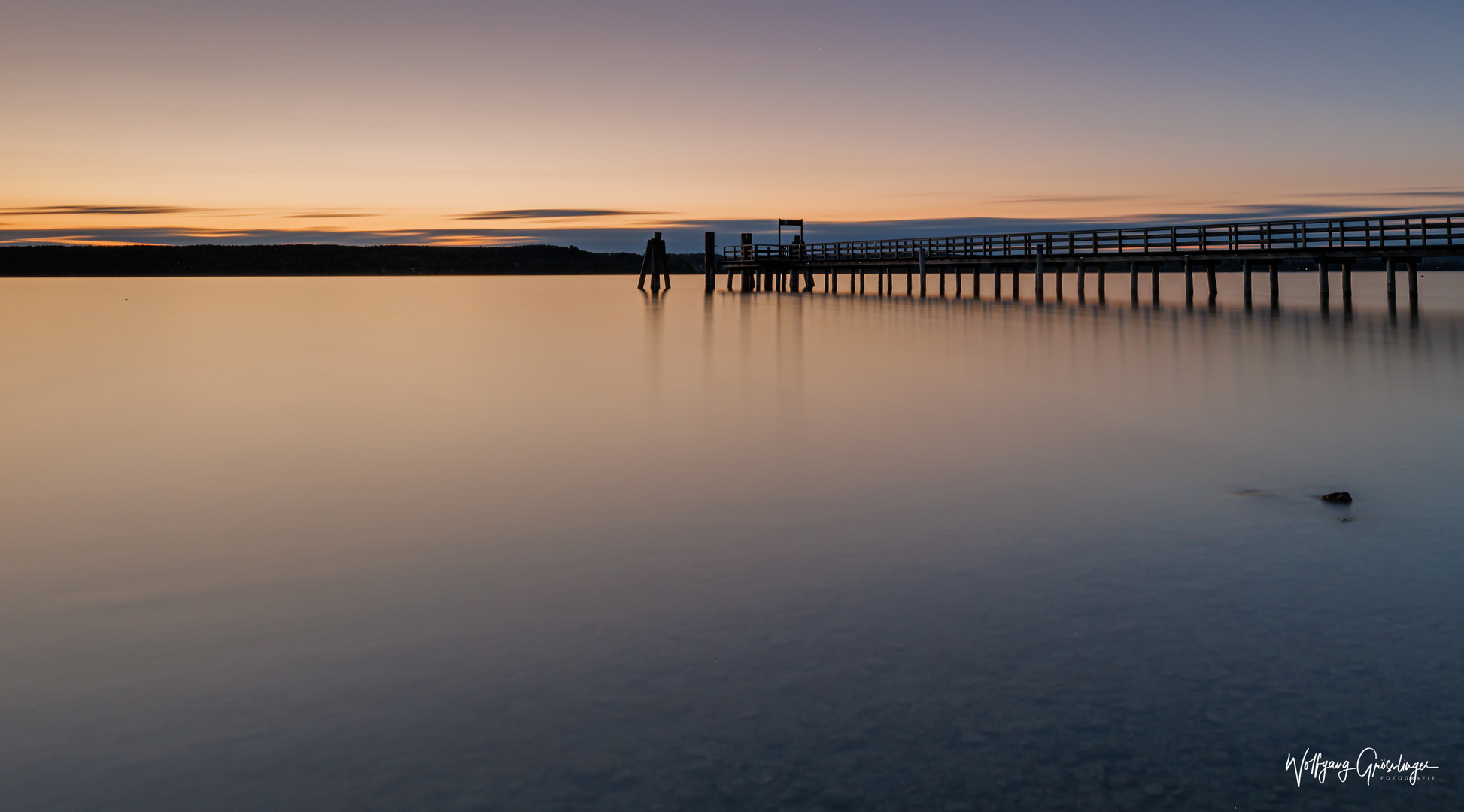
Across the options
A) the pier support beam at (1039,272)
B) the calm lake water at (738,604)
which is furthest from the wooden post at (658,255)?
the calm lake water at (738,604)

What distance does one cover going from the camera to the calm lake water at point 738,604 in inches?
164

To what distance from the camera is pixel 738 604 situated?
20.5 ft

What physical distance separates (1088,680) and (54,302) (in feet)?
248

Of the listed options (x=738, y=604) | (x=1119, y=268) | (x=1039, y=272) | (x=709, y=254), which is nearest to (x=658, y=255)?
(x=709, y=254)

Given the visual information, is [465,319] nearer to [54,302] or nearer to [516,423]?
[516,423]

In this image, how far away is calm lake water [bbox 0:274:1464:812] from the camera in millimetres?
4164

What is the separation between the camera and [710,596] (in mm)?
6430

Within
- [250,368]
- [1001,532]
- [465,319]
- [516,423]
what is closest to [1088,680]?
[1001,532]

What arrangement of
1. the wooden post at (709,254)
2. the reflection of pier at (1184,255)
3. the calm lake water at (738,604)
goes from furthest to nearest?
the wooden post at (709,254) → the reflection of pier at (1184,255) → the calm lake water at (738,604)

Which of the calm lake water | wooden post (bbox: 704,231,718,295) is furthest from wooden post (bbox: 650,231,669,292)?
the calm lake water

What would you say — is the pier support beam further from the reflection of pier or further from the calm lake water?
the calm lake water

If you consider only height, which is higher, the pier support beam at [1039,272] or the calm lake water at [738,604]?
the pier support beam at [1039,272]

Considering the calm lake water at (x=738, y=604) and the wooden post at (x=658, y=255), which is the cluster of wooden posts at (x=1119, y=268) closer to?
the wooden post at (x=658, y=255)

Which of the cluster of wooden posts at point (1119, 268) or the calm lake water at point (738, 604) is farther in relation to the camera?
the cluster of wooden posts at point (1119, 268)
